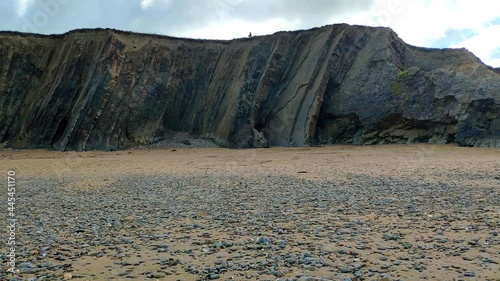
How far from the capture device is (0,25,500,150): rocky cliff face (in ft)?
81.0

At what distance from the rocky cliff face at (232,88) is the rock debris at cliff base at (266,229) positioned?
14.8 metres

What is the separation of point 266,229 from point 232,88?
2354cm

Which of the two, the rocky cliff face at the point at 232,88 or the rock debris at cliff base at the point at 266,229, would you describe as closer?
the rock debris at cliff base at the point at 266,229

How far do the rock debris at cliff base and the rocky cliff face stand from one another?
14760 mm

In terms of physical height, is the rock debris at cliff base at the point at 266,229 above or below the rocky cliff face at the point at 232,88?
below

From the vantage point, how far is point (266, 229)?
5.60 m

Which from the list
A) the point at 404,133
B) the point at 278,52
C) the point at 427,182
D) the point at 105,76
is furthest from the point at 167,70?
the point at 427,182

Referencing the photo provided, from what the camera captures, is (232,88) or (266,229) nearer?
(266,229)

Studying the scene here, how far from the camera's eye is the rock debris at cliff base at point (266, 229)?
4.09 m

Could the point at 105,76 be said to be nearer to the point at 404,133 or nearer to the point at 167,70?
the point at 167,70

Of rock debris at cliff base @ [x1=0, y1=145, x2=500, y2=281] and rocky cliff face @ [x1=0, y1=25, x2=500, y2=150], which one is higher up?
rocky cliff face @ [x1=0, y1=25, x2=500, y2=150]

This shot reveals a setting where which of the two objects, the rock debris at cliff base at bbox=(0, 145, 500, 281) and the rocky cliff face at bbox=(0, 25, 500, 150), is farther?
the rocky cliff face at bbox=(0, 25, 500, 150)

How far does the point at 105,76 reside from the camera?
86.2 ft

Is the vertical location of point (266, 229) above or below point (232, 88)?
below
